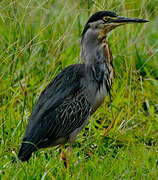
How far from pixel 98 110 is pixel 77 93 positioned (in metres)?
0.97

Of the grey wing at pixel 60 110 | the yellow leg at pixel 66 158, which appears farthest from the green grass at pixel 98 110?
the grey wing at pixel 60 110

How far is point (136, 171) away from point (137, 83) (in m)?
2.02

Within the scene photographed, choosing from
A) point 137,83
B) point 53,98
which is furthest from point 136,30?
point 53,98

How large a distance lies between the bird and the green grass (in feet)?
0.73

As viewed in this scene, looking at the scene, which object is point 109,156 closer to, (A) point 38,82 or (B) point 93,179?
(B) point 93,179

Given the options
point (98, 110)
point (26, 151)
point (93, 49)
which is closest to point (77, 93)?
point (93, 49)

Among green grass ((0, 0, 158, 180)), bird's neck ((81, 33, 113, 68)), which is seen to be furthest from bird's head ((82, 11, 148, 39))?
green grass ((0, 0, 158, 180))

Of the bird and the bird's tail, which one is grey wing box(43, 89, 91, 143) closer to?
the bird

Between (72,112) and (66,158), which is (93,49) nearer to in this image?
(72,112)

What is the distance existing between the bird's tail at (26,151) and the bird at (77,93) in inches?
1.8

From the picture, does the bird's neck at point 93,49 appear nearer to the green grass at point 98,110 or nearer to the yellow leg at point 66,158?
the green grass at point 98,110

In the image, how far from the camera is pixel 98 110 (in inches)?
241

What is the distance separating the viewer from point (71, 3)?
6.59 metres

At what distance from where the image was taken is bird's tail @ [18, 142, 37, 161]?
476cm
